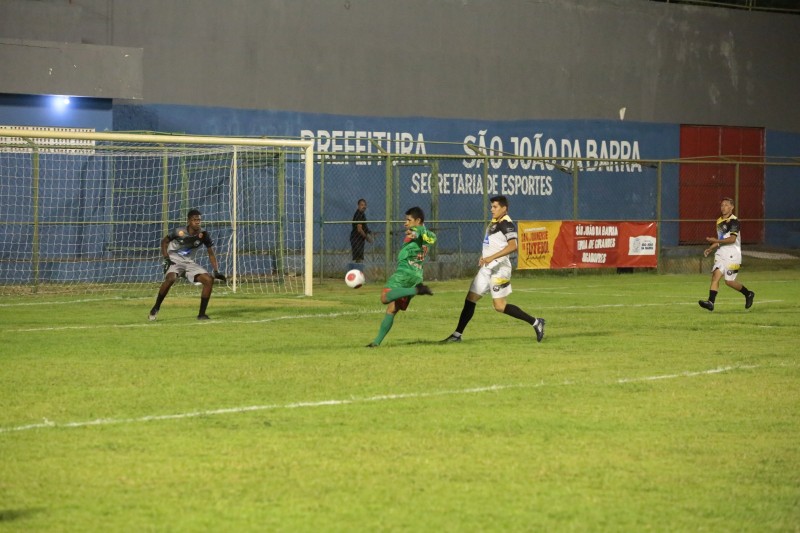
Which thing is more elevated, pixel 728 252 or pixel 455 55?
pixel 455 55

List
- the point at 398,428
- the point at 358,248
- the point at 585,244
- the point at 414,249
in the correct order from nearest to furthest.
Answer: the point at 398,428 → the point at 414,249 → the point at 358,248 → the point at 585,244

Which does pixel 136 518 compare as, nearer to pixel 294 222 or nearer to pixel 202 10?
pixel 294 222

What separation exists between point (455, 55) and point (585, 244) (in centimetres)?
707

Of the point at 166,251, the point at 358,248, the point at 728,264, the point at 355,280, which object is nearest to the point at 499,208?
the point at 355,280

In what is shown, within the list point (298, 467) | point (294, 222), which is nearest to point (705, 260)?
point (294, 222)

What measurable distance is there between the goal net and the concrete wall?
2.24 m

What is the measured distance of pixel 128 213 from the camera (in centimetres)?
2764

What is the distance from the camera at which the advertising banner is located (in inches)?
1193

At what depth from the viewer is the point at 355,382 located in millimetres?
11750

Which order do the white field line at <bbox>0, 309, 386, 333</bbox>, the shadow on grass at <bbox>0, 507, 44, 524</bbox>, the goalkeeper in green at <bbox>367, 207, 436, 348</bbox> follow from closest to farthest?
the shadow on grass at <bbox>0, 507, 44, 524</bbox>
the goalkeeper in green at <bbox>367, 207, 436, 348</bbox>
the white field line at <bbox>0, 309, 386, 333</bbox>

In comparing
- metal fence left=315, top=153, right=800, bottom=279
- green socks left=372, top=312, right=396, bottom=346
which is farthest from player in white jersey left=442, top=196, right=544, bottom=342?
metal fence left=315, top=153, right=800, bottom=279

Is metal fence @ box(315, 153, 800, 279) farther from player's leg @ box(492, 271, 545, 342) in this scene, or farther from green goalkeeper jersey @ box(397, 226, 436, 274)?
green goalkeeper jersey @ box(397, 226, 436, 274)

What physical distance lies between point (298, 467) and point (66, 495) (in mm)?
1473

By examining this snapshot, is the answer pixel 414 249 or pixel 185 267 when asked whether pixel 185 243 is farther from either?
pixel 414 249
